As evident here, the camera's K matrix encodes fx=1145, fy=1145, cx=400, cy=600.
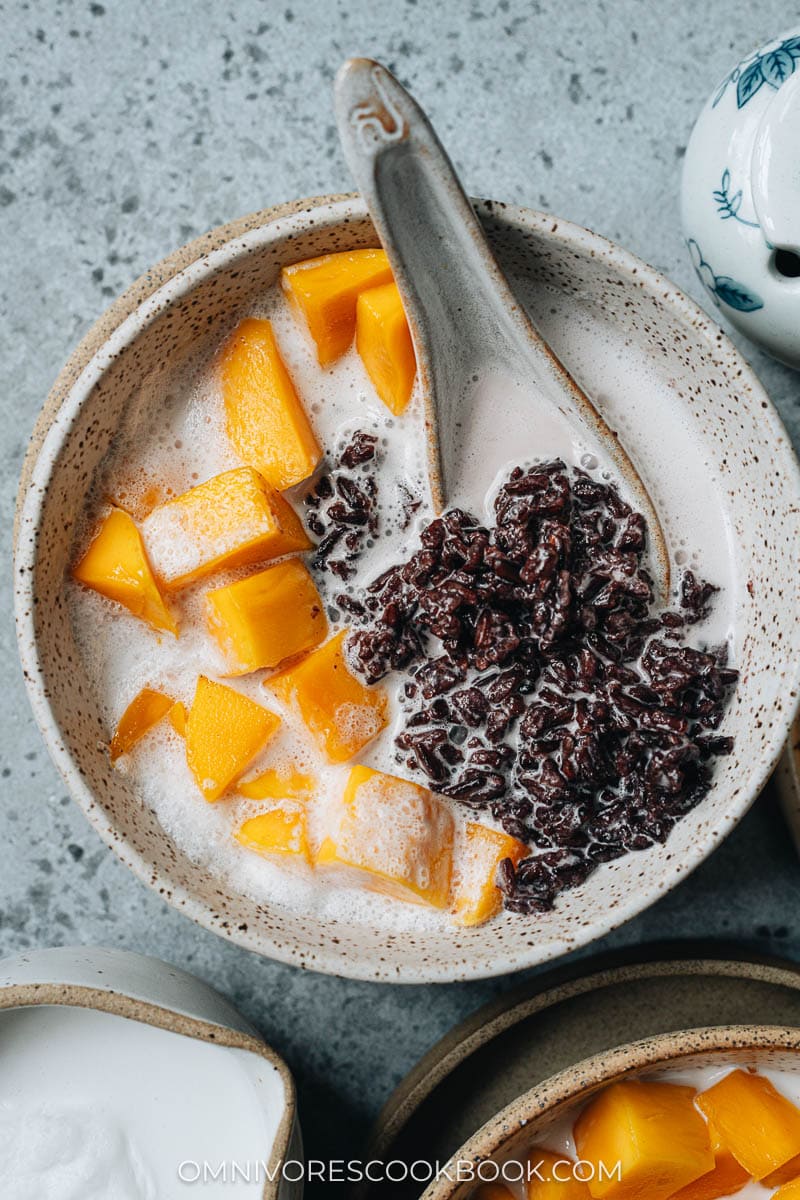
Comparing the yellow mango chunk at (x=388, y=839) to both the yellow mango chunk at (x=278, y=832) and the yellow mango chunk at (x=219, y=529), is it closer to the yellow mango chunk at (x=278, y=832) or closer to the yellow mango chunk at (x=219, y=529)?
the yellow mango chunk at (x=278, y=832)

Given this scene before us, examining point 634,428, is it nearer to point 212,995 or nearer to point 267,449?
point 267,449

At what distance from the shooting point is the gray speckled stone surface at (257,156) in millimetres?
1525

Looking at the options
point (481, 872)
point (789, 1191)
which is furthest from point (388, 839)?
point (789, 1191)

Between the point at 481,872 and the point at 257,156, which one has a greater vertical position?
the point at 257,156

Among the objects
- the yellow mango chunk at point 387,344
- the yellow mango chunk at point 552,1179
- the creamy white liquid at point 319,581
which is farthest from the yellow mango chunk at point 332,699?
the yellow mango chunk at point 552,1179

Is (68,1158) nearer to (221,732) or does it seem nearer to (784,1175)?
(221,732)

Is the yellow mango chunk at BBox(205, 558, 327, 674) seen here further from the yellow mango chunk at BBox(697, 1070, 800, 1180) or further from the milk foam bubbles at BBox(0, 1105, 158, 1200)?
the yellow mango chunk at BBox(697, 1070, 800, 1180)

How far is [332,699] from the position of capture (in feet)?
4.27

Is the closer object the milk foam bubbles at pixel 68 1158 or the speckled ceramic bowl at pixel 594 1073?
the speckled ceramic bowl at pixel 594 1073

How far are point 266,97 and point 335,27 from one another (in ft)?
0.44

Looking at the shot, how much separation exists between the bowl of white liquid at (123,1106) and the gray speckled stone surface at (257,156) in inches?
7.3

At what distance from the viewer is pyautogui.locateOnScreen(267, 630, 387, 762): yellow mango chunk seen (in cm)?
129

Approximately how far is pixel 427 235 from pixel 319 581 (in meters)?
0.41

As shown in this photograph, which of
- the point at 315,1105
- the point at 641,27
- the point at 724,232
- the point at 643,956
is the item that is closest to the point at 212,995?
the point at 315,1105
